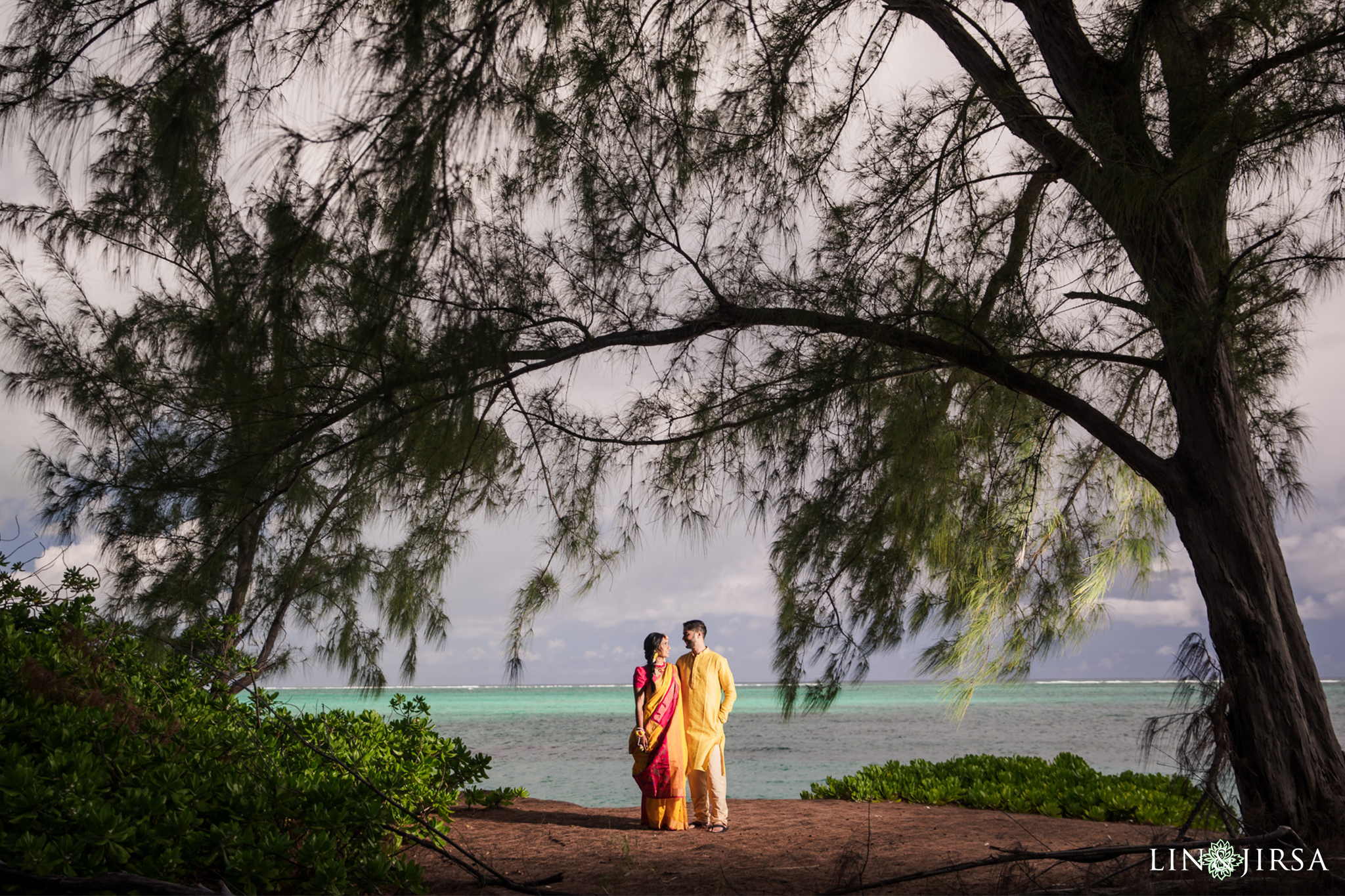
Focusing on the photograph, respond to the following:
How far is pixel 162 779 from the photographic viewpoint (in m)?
2.61

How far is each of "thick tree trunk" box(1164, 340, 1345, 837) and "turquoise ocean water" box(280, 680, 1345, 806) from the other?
0.66 meters

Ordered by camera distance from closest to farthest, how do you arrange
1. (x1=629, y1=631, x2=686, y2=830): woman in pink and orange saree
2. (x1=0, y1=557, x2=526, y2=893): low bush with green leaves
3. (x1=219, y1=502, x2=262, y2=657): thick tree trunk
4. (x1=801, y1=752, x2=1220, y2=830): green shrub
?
(x1=0, y1=557, x2=526, y2=893): low bush with green leaves, (x1=219, y1=502, x2=262, y2=657): thick tree trunk, (x1=629, y1=631, x2=686, y2=830): woman in pink and orange saree, (x1=801, y1=752, x2=1220, y2=830): green shrub

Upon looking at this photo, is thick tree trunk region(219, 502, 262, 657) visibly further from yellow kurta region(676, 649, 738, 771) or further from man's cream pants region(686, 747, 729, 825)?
man's cream pants region(686, 747, 729, 825)

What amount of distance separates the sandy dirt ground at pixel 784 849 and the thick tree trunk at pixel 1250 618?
1.99 ft

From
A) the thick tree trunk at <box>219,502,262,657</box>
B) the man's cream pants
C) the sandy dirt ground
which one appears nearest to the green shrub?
the sandy dirt ground

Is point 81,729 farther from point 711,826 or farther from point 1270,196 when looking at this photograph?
point 1270,196

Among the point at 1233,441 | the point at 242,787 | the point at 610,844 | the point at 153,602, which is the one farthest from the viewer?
the point at 610,844

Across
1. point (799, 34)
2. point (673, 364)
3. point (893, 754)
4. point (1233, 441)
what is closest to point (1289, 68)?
point (1233, 441)

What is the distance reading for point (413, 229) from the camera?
8.28ft

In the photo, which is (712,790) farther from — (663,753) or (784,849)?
(784,849)

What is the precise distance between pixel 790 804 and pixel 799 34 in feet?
16.6

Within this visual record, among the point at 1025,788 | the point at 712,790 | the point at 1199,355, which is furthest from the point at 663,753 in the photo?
the point at 1199,355

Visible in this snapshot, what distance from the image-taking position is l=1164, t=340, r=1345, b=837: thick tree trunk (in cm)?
330

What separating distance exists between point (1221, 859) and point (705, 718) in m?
2.93
